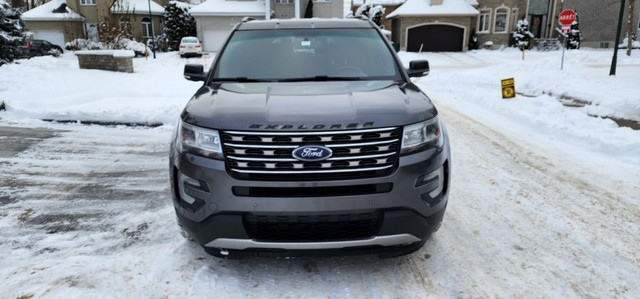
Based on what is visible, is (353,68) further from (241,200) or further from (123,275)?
(123,275)

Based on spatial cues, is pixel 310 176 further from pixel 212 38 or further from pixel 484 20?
pixel 484 20

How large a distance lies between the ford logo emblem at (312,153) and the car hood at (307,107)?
0.40 feet

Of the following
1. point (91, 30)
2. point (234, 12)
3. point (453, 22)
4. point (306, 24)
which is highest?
point (234, 12)

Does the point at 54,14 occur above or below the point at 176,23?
above

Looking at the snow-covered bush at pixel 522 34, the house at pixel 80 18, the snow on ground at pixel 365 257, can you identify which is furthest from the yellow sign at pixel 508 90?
the house at pixel 80 18

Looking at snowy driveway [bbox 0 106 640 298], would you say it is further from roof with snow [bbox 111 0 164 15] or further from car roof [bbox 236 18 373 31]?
roof with snow [bbox 111 0 164 15]

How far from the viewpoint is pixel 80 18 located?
38.9 metres

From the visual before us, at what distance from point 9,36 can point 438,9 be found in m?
29.5

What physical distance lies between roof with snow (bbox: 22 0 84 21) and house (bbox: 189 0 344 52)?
11.1m

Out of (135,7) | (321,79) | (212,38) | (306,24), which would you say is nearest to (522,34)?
(212,38)

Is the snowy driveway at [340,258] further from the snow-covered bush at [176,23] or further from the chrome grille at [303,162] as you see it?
the snow-covered bush at [176,23]

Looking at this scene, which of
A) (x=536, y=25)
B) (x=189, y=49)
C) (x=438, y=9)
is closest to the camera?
(x=189, y=49)

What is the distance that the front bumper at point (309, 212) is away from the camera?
9.21 feet

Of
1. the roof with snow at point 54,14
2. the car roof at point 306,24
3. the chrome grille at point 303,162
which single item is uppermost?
the roof with snow at point 54,14
